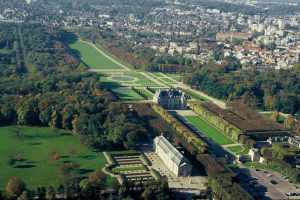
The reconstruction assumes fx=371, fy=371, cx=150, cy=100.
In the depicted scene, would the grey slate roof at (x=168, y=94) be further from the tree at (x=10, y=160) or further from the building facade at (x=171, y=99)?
the tree at (x=10, y=160)

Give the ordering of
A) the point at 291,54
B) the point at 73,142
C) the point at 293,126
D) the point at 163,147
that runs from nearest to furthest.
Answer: the point at 163,147 < the point at 73,142 < the point at 293,126 < the point at 291,54

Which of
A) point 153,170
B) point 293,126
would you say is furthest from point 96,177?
point 293,126

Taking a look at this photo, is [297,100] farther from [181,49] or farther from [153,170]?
[181,49]

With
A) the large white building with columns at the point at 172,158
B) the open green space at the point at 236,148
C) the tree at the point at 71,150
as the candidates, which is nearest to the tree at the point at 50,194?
the tree at the point at 71,150

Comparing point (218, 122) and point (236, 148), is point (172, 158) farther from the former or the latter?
point (218, 122)

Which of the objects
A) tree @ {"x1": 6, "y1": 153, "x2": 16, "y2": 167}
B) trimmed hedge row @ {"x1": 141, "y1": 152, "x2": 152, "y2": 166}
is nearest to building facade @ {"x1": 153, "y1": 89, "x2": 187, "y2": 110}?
trimmed hedge row @ {"x1": 141, "y1": 152, "x2": 152, "y2": 166}

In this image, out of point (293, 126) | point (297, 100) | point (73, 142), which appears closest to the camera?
point (73, 142)

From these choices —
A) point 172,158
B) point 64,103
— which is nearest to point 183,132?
point 172,158
